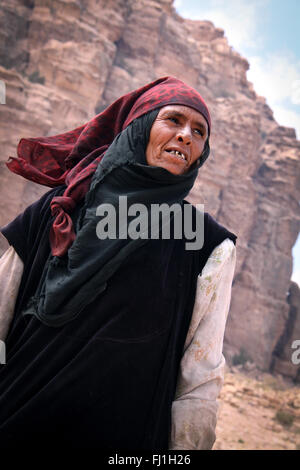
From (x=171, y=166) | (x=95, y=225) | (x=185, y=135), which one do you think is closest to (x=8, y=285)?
(x=95, y=225)

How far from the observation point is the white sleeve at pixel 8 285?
134 centimetres

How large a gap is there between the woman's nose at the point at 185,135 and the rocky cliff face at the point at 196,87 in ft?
30.7

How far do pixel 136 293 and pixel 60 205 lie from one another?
1.49ft

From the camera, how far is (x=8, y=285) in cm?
134

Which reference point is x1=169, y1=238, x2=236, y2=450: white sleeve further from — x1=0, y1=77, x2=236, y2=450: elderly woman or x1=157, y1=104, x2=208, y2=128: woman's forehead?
x1=157, y1=104, x2=208, y2=128: woman's forehead

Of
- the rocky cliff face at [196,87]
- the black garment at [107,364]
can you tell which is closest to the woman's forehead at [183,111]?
the black garment at [107,364]

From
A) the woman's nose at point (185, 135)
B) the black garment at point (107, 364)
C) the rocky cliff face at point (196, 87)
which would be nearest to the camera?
the black garment at point (107, 364)

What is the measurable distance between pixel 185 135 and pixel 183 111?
0.11m

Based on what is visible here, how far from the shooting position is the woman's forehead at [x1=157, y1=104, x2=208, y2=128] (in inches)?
52.5

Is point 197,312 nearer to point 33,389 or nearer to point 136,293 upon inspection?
point 136,293

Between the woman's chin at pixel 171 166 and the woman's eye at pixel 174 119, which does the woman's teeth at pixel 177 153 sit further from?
the woman's eye at pixel 174 119

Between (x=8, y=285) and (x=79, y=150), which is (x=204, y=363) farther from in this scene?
(x=79, y=150)

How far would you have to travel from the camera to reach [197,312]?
1.28 metres

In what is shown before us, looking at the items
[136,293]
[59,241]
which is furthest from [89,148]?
[136,293]
